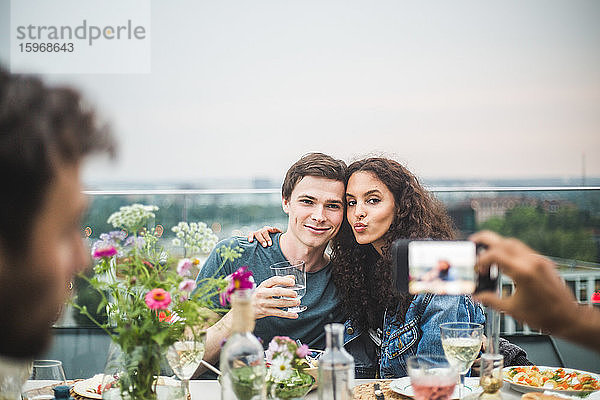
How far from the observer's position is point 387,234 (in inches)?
95.4

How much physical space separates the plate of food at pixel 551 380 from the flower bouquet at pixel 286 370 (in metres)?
0.58

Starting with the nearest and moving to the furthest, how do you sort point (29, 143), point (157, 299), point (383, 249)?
point (29, 143), point (157, 299), point (383, 249)

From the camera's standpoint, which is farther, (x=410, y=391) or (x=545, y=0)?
(x=545, y=0)

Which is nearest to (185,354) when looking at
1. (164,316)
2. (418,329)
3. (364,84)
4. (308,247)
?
(164,316)

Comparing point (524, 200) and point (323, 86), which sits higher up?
point (323, 86)

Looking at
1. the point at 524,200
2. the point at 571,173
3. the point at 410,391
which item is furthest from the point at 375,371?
the point at 571,173

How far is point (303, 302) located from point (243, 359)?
3.72ft

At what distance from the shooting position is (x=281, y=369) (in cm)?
152

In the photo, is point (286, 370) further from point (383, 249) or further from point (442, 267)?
point (383, 249)

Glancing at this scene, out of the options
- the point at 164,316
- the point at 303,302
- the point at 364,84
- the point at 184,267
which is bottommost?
the point at 303,302

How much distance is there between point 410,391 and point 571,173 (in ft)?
8.50

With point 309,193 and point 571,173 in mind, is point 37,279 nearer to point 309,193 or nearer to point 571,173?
point 309,193

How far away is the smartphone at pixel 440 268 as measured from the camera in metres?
1.21

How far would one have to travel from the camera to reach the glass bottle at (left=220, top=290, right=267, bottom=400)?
1307 mm
